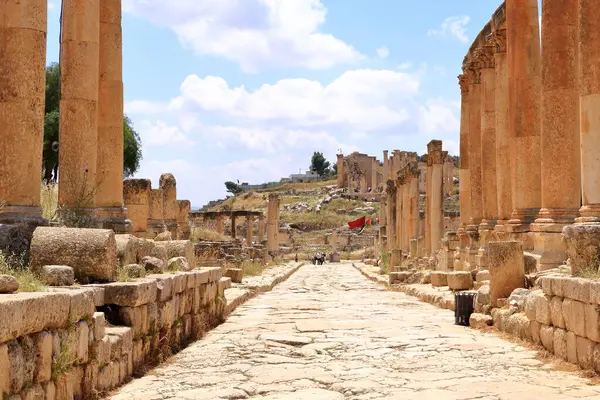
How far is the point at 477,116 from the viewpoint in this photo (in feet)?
78.8

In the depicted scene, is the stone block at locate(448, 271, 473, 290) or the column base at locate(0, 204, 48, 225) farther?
the stone block at locate(448, 271, 473, 290)

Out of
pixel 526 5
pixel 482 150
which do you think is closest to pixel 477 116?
pixel 482 150

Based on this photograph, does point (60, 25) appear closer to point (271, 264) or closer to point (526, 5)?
point (526, 5)

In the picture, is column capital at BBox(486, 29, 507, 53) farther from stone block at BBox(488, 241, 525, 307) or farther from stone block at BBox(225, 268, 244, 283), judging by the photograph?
stone block at BBox(225, 268, 244, 283)

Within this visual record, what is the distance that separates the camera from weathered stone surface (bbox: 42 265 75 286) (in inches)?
277

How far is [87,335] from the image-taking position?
6.50 m

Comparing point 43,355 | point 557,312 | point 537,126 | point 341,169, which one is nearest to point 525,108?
point 537,126

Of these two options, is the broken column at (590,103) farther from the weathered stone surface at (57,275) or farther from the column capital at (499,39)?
the column capital at (499,39)

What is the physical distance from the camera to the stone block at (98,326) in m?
6.72

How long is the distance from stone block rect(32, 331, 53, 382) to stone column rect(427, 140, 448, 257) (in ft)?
76.1

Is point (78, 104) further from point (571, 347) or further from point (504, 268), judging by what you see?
point (571, 347)

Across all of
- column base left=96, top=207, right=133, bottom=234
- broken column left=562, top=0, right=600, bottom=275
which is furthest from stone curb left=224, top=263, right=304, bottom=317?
broken column left=562, top=0, right=600, bottom=275

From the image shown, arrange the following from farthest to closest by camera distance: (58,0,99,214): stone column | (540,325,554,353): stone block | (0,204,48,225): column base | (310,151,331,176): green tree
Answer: (310,151,331,176): green tree → (58,0,99,214): stone column → (0,204,48,225): column base → (540,325,554,353): stone block

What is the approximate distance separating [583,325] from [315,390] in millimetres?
2776
